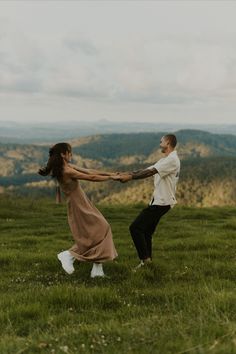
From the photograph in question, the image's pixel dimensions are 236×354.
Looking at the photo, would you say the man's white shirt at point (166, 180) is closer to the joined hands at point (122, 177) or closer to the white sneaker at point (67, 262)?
the joined hands at point (122, 177)

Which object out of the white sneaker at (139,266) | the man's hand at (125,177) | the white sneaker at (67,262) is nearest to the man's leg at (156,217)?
the white sneaker at (139,266)

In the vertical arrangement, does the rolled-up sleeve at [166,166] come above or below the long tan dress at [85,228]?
above

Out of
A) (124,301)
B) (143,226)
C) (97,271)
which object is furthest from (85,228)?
(124,301)

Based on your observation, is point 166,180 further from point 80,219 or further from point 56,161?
point 56,161

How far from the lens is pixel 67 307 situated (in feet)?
30.6

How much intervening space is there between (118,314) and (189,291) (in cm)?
226

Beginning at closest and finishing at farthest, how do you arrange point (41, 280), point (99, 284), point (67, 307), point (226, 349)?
point (226, 349), point (67, 307), point (99, 284), point (41, 280)

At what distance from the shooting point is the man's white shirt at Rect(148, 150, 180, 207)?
13.0 meters

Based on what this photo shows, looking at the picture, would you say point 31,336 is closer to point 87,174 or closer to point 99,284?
point 99,284

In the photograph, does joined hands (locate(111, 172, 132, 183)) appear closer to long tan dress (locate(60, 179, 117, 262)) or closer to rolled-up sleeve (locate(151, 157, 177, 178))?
rolled-up sleeve (locate(151, 157, 177, 178))

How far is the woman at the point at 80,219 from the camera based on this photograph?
40.3ft

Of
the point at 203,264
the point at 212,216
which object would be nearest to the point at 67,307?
the point at 203,264

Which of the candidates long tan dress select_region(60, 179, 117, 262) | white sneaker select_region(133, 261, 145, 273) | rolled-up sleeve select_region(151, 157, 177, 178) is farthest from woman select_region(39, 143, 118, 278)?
rolled-up sleeve select_region(151, 157, 177, 178)

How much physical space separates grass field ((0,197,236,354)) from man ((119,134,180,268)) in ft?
2.57
